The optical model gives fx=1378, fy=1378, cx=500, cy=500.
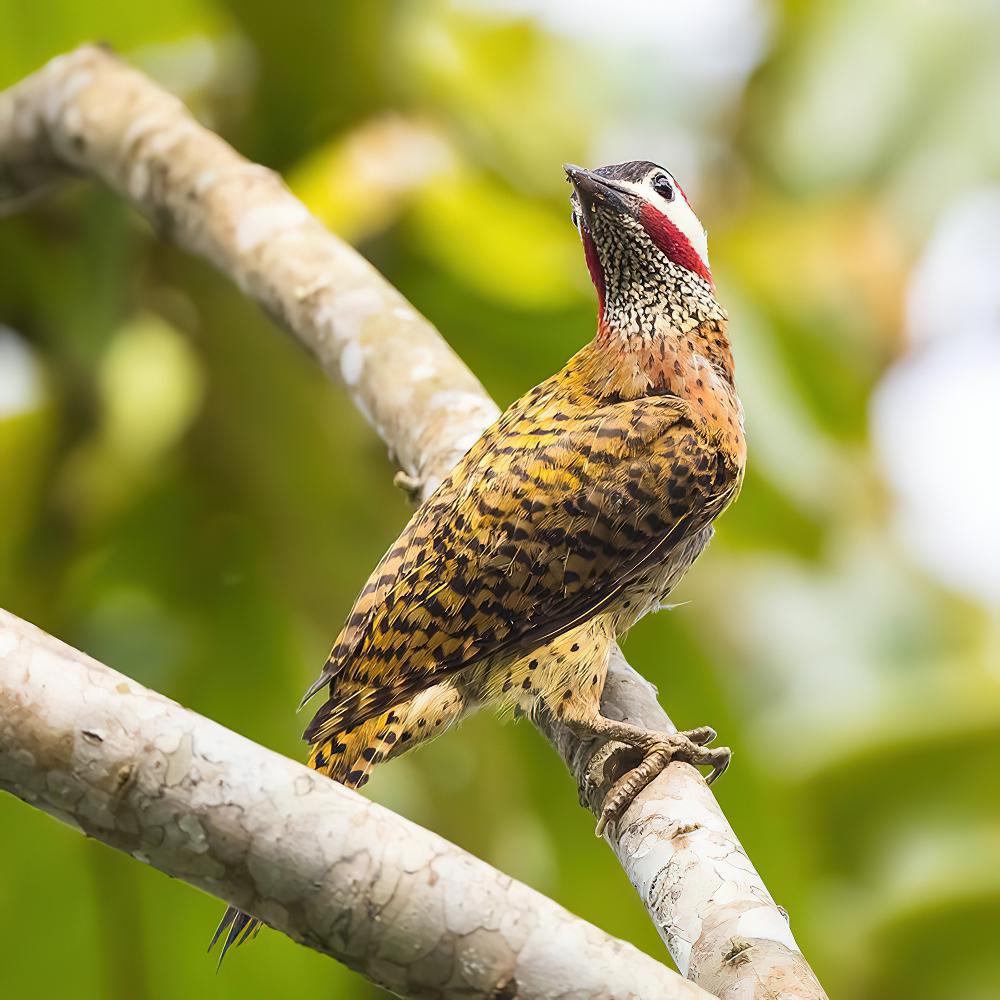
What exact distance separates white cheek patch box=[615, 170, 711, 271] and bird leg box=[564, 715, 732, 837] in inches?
44.9

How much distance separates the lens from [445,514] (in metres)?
2.55

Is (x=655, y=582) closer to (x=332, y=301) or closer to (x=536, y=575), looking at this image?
(x=536, y=575)

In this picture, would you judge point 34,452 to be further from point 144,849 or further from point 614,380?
point 144,849

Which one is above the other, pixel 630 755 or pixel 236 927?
pixel 630 755

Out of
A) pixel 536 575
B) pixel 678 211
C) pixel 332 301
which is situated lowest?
pixel 536 575

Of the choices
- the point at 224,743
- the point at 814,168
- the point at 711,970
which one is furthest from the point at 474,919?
the point at 814,168

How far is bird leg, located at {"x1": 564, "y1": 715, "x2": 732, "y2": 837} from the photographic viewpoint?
2143mm

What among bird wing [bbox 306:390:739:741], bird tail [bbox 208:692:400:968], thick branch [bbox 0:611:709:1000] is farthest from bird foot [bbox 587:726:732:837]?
thick branch [bbox 0:611:709:1000]

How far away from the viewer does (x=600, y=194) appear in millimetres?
2859

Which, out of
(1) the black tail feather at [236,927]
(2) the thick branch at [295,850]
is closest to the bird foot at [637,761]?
(1) the black tail feather at [236,927]

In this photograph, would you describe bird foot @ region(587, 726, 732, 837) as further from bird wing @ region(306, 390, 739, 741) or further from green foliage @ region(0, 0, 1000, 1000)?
green foliage @ region(0, 0, 1000, 1000)

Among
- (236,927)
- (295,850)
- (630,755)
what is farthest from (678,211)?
(295,850)

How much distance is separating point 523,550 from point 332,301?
0.82 meters

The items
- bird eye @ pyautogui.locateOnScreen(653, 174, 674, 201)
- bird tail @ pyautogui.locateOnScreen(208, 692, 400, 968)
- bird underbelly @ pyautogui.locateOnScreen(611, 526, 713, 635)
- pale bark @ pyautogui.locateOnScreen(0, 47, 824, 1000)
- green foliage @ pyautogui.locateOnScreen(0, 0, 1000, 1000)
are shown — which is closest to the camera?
pale bark @ pyautogui.locateOnScreen(0, 47, 824, 1000)
